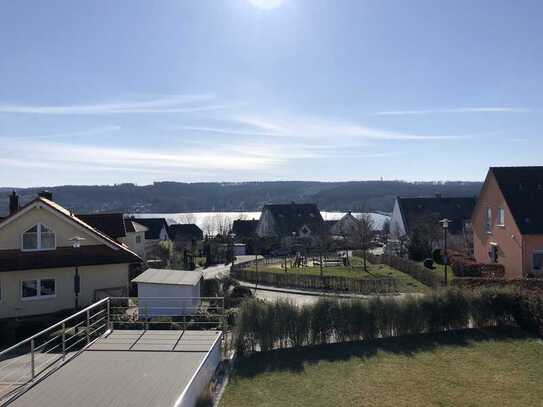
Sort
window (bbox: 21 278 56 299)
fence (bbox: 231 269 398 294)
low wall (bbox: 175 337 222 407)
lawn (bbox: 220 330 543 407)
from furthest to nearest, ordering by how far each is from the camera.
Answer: fence (bbox: 231 269 398 294)
window (bbox: 21 278 56 299)
lawn (bbox: 220 330 543 407)
low wall (bbox: 175 337 222 407)

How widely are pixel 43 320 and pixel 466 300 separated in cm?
1720

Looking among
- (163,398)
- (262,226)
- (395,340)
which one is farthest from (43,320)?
(262,226)

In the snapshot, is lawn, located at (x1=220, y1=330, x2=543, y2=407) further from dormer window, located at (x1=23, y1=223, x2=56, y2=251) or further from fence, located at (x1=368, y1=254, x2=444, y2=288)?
dormer window, located at (x1=23, y1=223, x2=56, y2=251)

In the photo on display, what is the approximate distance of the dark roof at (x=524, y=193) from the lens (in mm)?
29562

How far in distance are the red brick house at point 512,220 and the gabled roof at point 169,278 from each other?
20.1 metres

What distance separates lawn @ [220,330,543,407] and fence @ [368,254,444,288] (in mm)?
10213

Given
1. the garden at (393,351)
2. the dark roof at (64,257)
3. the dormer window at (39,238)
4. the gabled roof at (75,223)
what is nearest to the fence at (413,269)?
the garden at (393,351)

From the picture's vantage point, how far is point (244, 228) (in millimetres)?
78438

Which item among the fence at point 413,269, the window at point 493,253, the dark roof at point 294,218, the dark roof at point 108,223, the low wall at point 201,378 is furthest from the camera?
the dark roof at point 294,218

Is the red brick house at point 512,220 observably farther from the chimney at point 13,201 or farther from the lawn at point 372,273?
the chimney at point 13,201

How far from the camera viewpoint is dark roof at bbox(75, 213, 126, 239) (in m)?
31.2

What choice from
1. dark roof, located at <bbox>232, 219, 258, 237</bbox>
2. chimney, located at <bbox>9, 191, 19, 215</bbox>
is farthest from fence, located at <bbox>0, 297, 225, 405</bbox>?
dark roof, located at <bbox>232, 219, 258, 237</bbox>

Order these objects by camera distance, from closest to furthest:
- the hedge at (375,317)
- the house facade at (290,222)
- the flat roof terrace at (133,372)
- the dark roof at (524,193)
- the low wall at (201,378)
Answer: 1. the low wall at (201,378)
2. the flat roof terrace at (133,372)
3. the hedge at (375,317)
4. the dark roof at (524,193)
5. the house facade at (290,222)

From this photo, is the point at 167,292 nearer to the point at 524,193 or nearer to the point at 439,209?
the point at 524,193
